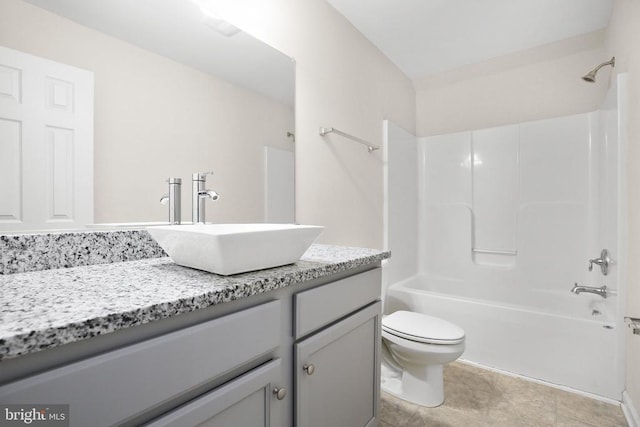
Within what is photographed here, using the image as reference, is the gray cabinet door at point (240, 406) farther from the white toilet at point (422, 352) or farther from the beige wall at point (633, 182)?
the beige wall at point (633, 182)

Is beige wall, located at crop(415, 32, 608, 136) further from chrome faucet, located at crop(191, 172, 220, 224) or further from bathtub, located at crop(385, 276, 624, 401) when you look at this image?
chrome faucet, located at crop(191, 172, 220, 224)

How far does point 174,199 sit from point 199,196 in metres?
0.10

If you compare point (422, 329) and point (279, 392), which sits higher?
point (279, 392)

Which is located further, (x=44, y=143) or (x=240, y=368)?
(x=44, y=143)

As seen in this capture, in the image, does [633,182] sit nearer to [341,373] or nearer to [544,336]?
[544,336]

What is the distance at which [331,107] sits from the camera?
77.0 inches

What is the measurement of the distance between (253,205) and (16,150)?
0.84m

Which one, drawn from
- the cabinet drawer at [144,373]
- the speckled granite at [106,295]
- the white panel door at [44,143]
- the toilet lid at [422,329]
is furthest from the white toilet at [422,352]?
the white panel door at [44,143]

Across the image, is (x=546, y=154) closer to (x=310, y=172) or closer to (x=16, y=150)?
(x=310, y=172)

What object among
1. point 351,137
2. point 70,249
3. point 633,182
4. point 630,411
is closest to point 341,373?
point 70,249

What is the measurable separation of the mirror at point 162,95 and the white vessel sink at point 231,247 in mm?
311

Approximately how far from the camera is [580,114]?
2.43 m

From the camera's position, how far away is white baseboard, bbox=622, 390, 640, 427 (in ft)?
4.93

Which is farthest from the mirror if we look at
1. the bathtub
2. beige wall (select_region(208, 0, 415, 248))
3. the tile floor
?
the bathtub
